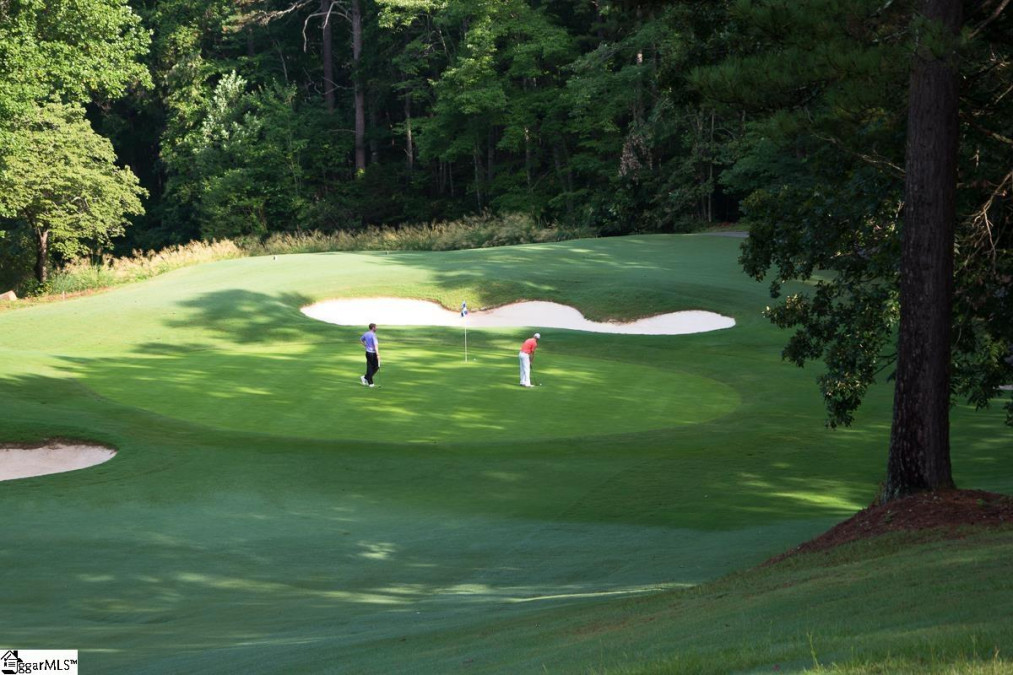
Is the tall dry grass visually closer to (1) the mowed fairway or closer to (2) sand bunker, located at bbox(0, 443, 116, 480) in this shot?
(1) the mowed fairway

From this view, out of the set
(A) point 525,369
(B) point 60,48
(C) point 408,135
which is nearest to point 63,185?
(B) point 60,48

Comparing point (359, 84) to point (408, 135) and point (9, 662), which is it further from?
point (9, 662)

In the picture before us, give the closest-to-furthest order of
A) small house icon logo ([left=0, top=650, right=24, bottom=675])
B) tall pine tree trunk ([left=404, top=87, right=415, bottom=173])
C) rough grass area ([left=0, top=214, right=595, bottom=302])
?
small house icon logo ([left=0, top=650, right=24, bottom=675]), rough grass area ([left=0, top=214, right=595, bottom=302]), tall pine tree trunk ([left=404, top=87, right=415, bottom=173])

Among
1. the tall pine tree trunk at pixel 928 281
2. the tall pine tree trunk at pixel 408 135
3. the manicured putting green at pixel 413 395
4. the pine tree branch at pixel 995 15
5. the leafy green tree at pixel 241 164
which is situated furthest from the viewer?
the tall pine tree trunk at pixel 408 135

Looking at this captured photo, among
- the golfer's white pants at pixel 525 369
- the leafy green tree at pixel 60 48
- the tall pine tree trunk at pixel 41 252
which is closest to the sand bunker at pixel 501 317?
the leafy green tree at pixel 60 48

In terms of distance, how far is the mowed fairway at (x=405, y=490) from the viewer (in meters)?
10.7

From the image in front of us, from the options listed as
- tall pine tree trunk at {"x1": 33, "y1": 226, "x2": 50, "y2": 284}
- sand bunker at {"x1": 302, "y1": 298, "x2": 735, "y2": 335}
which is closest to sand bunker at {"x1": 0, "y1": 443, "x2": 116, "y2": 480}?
sand bunker at {"x1": 302, "y1": 298, "x2": 735, "y2": 335}

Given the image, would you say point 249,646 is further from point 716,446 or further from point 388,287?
point 388,287

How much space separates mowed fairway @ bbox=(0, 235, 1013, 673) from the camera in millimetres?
10664

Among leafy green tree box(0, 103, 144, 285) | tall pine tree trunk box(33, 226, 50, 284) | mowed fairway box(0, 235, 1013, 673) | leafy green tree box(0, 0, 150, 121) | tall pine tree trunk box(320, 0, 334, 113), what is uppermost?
tall pine tree trunk box(320, 0, 334, 113)

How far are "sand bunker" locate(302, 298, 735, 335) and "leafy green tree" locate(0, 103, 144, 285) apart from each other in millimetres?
22465

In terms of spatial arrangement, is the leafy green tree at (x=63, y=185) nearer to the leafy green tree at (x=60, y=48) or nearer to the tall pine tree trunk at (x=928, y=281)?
the leafy green tree at (x=60, y=48)

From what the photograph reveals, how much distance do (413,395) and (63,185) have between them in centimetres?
3841

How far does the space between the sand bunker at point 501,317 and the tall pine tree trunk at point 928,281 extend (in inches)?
875
